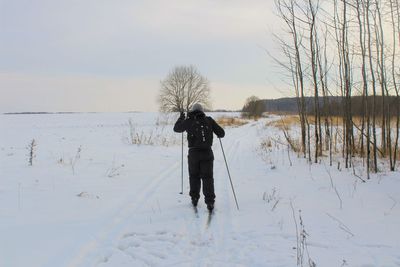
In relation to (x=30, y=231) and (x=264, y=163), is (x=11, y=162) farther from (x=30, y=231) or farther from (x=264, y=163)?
(x=264, y=163)

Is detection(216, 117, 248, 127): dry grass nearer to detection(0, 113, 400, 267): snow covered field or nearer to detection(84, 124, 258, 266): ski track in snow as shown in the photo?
detection(0, 113, 400, 267): snow covered field

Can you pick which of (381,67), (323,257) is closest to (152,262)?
(323,257)

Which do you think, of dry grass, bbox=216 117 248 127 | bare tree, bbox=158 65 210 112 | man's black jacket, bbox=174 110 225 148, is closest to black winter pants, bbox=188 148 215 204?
man's black jacket, bbox=174 110 225 148

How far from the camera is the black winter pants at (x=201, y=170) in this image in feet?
23.3

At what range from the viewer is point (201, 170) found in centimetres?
716

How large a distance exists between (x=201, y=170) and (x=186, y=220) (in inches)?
45.2

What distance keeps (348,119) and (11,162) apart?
10237 millimetres

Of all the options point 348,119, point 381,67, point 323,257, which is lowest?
point 323,257

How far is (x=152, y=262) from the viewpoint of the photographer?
4562 mm

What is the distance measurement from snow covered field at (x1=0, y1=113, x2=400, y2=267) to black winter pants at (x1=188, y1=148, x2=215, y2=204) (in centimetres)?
41

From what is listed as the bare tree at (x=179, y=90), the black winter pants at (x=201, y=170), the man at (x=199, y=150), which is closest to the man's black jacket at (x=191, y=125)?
the man at (x=199, y=150)

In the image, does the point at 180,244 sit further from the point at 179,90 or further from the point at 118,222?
the point at 179,90

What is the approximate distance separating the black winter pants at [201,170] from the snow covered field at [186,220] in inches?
16.2

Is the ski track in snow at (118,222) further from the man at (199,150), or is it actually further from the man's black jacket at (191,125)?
the man's black jacket at (191,125)
